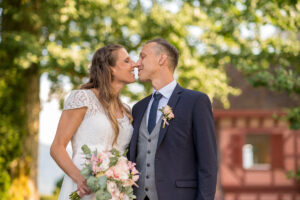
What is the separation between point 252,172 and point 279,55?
12137 millimetres

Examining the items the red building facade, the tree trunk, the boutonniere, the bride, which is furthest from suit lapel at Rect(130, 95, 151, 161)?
the red building facade

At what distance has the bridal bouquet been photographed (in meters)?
3.35

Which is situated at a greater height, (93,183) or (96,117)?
(96,117)

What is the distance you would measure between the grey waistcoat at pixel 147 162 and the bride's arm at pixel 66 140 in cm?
55

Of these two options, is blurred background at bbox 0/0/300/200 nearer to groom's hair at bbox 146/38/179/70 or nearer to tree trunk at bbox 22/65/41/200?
tree trunk at bbox 22/65/41/200

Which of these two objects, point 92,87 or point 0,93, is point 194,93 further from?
point 0,93

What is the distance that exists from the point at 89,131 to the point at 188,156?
1.06m

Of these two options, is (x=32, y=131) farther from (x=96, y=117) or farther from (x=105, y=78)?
(x=96, y=117)

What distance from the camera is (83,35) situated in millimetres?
12266

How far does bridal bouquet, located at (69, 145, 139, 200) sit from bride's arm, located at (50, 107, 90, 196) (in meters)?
0.37

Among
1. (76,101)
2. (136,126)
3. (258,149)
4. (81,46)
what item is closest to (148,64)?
(136,126)

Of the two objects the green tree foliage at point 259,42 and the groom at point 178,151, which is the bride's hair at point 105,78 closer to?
the groom at point 178,151

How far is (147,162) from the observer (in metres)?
3.91

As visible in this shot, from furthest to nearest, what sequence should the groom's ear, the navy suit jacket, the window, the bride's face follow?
the window, the bride's face, the groom's ear, the navy suit jacket
